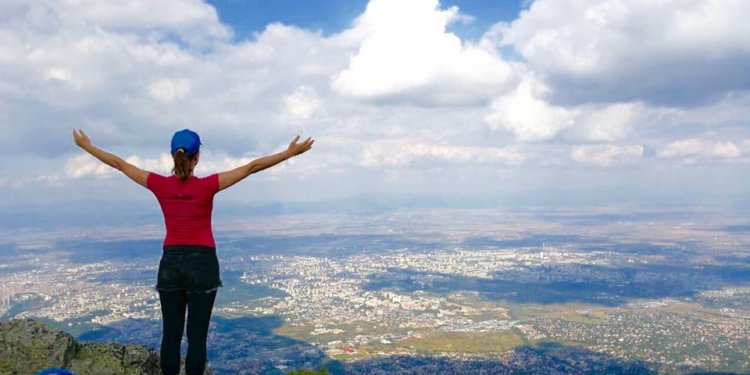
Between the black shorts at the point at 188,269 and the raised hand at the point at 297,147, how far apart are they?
1517 millimetres

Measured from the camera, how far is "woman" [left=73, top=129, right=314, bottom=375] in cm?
591

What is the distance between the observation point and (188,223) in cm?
605

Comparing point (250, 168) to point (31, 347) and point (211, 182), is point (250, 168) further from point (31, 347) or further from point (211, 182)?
point (31, 347)

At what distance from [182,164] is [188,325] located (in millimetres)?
2098

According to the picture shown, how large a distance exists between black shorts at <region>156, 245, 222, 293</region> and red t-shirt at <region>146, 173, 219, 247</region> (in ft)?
0.31

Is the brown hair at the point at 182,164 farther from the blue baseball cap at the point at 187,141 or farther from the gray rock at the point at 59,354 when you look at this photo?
the gray rock at the point at 59,354

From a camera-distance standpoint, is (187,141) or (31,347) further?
(31,347)

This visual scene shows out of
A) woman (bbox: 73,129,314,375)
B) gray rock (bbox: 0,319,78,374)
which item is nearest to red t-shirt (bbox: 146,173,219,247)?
woman (bbox: 73,129,314,375)

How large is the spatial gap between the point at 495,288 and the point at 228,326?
76.1 metres

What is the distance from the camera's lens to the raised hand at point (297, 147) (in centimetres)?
624

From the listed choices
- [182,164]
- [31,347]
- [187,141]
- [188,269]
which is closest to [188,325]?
[188,269]

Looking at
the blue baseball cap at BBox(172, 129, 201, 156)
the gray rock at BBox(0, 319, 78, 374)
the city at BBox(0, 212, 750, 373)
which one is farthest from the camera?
the city at BBox(0, 212, 750, 373)

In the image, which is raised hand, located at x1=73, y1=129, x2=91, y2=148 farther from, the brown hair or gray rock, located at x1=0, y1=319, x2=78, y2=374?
gray rock, located at x1=0, y1=319, x2=78, y2=374

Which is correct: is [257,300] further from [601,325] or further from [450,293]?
[601,325]
